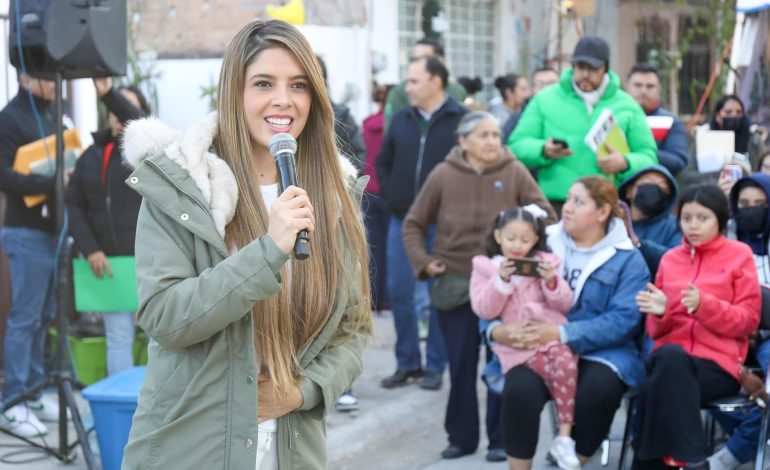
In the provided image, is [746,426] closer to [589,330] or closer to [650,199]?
[589,330]

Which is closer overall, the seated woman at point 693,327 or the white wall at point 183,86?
the seated woman at point 693,327

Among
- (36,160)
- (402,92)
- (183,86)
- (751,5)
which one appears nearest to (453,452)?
(36,160)

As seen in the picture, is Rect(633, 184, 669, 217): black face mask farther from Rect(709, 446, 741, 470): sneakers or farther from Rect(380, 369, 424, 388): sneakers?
Rect(380, 369, 424, 388): sneakers

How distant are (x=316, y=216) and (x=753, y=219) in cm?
375

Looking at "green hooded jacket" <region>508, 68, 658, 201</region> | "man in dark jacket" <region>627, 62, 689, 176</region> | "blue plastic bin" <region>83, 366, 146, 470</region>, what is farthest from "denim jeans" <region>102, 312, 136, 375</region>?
"man in dark jacket" <region>627, 62, 689, 176</region>

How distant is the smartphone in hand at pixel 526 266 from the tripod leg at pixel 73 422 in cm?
223

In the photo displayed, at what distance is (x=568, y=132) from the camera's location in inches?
264

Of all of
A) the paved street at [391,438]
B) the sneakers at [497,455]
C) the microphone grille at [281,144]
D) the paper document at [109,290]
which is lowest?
the paved street at [391,438]

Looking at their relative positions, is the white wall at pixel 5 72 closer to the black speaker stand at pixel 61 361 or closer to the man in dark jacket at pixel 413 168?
the black speaker stand at pixel 61 361

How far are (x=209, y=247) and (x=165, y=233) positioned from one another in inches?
4.1

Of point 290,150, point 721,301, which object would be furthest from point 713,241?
point 290,150

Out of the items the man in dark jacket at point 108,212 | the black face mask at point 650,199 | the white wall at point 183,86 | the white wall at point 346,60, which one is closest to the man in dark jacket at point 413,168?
the man in dark jacket at point 108,212

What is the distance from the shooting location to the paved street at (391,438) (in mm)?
6113

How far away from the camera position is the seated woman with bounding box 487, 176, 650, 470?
5.37 m
